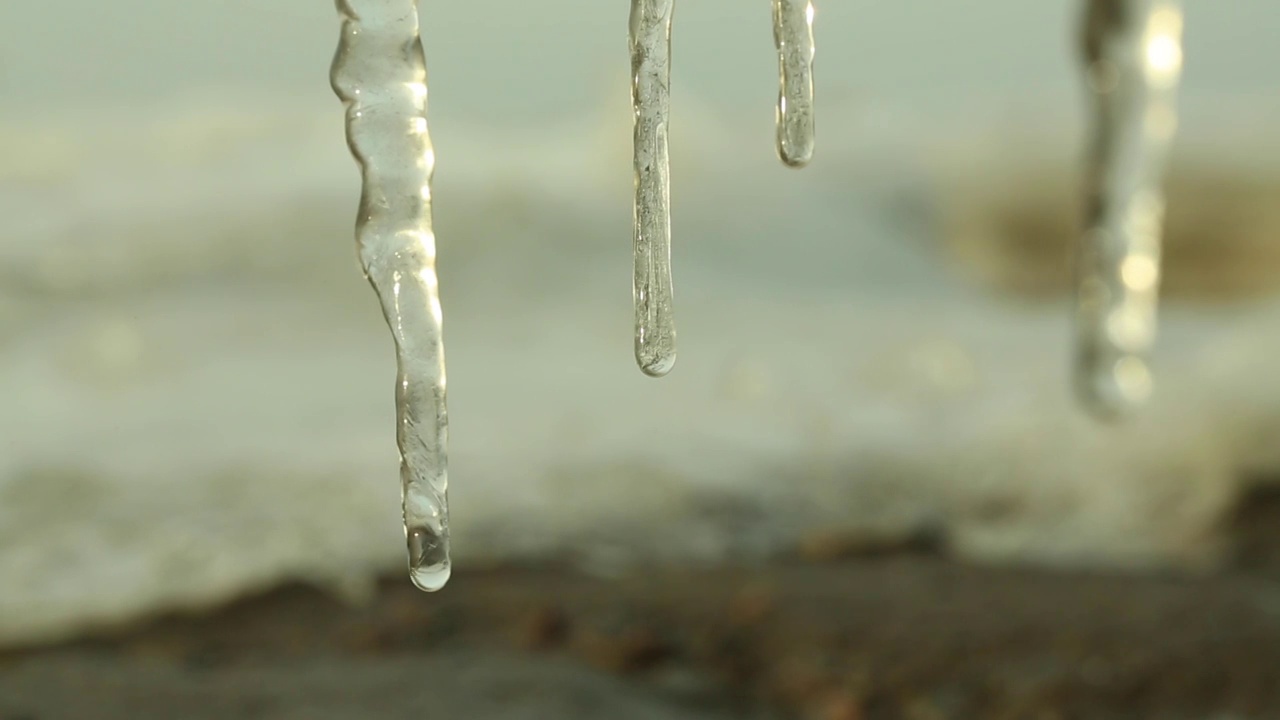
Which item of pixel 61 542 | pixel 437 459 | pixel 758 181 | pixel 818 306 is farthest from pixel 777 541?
pixel 758 181

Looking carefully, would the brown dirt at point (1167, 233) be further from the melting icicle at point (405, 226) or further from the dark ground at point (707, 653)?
the melting icicle at point (405, 226)

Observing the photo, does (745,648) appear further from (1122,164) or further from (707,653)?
(1122,164)

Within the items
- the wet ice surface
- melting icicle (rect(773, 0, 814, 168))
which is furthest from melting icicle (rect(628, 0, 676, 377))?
the wet ice surface

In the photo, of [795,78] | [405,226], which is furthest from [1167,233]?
[405,226]

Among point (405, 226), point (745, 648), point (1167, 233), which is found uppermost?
point (405, 226)

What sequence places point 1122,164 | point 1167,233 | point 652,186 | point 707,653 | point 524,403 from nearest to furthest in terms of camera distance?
point 652,186, point 1122,164, point 707,653, point 524,403, point 1167,233

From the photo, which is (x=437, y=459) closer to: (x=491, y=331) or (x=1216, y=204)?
(x=491, y=331)

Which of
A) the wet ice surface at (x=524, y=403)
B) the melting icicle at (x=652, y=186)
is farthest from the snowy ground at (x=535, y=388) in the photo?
the melting icicle at (x=652, y=186)
